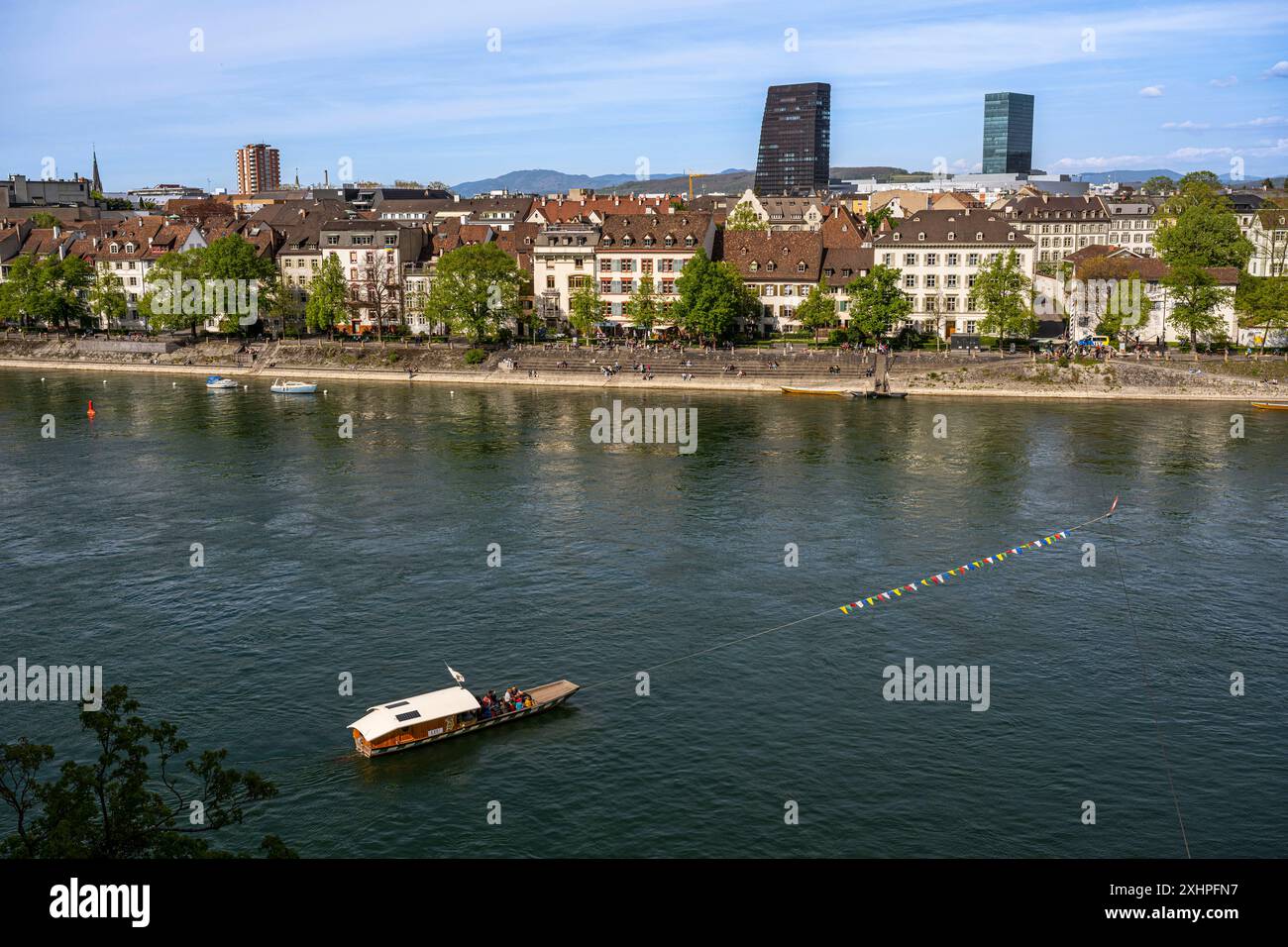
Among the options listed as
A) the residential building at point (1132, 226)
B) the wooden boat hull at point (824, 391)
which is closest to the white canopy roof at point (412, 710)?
the wooden boat hull at point (824, 391)

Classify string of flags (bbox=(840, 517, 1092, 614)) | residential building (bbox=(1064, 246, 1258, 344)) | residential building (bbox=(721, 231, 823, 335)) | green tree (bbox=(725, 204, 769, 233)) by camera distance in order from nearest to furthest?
string of flags (bbox=(840, 517, 1092, 614)), residential building (bbox=(1064, 246, 1258, 344)), residential building (bbox=(721, 231, 823, 335)), green tree (bbox=(725, 204, 769, 233))

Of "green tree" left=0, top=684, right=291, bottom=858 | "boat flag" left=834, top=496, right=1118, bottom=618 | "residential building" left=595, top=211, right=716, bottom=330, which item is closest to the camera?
"green tree" left=0, top=684, right=291, bottom=858

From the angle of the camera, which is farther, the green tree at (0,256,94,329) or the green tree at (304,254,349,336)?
the green tree at (0,256,94,329)

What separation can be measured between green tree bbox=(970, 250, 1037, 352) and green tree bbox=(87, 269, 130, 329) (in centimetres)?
10097

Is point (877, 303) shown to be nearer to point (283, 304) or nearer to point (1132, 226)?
point (283, 304)

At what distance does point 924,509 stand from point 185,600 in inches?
1500

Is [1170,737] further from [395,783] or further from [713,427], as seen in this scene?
[713,427]

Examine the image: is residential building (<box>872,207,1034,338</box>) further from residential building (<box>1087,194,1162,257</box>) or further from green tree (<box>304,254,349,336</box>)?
green tree (<box>304,254,349,336</box>)

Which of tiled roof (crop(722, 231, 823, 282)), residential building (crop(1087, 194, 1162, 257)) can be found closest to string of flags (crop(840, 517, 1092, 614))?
tiled roof (crop(722, 231, 823, 282))

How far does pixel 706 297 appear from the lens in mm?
120375

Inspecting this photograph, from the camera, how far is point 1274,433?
87.6m

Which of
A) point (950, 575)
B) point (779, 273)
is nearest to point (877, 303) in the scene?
point (779, 273)

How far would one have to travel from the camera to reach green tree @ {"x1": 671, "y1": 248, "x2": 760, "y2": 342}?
120375mm

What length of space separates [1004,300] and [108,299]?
4113 inches
